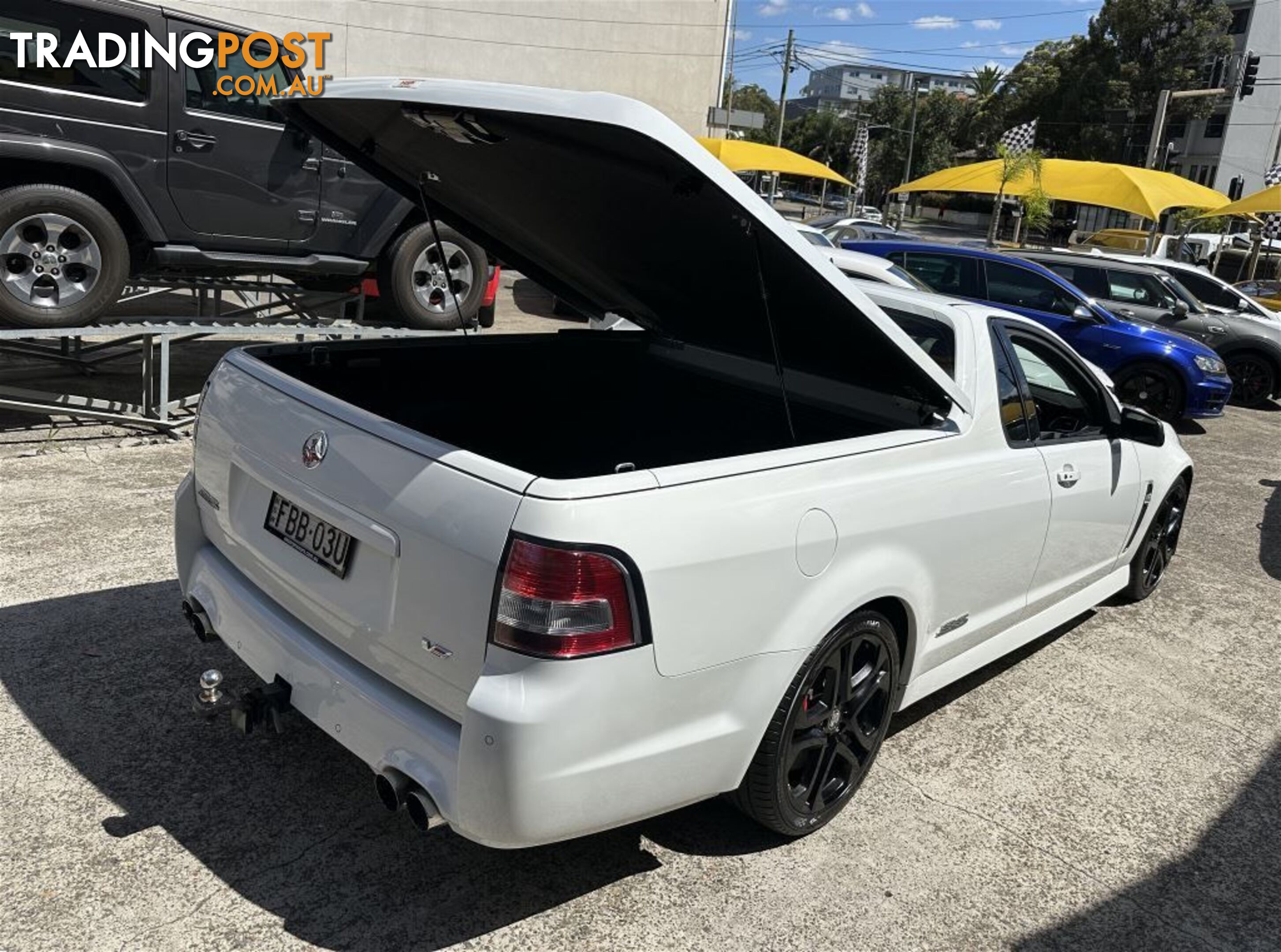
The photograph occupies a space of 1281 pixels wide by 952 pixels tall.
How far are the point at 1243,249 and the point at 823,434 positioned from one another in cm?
2986

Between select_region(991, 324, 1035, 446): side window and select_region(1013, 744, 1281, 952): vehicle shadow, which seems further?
select_region(991, 324, 1035, 446): side window

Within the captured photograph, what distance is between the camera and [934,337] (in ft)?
12.1

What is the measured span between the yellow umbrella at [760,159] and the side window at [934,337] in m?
16.9

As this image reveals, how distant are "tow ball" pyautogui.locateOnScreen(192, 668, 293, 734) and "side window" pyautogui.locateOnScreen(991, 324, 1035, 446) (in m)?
2.48

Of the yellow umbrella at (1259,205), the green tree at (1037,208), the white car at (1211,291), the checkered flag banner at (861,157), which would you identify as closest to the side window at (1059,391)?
the white car at (1211,291)

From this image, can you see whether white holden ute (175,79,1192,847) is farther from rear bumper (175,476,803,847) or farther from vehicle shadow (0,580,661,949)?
vehicle shadow (0,580,661,949)

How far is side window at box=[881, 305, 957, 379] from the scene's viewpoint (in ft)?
11.7

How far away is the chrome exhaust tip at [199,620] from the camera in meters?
3.16

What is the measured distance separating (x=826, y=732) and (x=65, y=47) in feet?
19.5

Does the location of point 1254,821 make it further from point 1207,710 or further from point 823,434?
point 823,434

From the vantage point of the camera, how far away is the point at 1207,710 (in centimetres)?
425

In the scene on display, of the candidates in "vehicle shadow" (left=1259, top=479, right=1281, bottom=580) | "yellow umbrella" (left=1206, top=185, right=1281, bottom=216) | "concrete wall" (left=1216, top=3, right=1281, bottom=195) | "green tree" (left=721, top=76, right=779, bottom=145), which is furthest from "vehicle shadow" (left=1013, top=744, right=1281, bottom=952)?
"green tree" (left=721, top=76, right=779, bottom=145)

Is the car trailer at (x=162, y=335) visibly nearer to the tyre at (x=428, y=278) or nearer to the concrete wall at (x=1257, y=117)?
the tyre at (x=428, y=278)

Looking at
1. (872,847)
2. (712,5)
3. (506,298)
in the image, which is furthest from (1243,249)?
(872,847)
